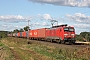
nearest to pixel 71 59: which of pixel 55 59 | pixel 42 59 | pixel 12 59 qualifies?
pixel 55 59

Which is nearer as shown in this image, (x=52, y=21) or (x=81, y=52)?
(x=81, y=52)

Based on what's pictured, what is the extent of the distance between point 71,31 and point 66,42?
227 centimetres

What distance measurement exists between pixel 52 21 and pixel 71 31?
149 ft

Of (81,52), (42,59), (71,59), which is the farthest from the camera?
(81,52)

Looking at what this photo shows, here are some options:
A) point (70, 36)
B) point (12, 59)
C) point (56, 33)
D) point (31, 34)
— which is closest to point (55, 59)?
point (12, 59)

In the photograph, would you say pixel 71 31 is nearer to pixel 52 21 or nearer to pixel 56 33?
pixel 56 33

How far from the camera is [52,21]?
280 feet

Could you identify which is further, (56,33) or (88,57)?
(56,33)

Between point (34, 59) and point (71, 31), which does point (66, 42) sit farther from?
point (34, 59)

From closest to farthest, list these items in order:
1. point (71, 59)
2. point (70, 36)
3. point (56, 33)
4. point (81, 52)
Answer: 1. point (71, 59)
2. point (81, 52)
3. point (70, 36)
4. point (56, 33)

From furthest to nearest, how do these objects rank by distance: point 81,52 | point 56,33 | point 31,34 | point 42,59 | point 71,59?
point 31,34 → point 56,33 → point 81,52 → point 42,59 → point 71,59

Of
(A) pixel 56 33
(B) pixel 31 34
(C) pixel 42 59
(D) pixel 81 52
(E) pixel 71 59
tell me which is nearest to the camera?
(E) pixel 71 59

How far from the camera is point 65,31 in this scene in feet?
130

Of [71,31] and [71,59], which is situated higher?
[71,31]
